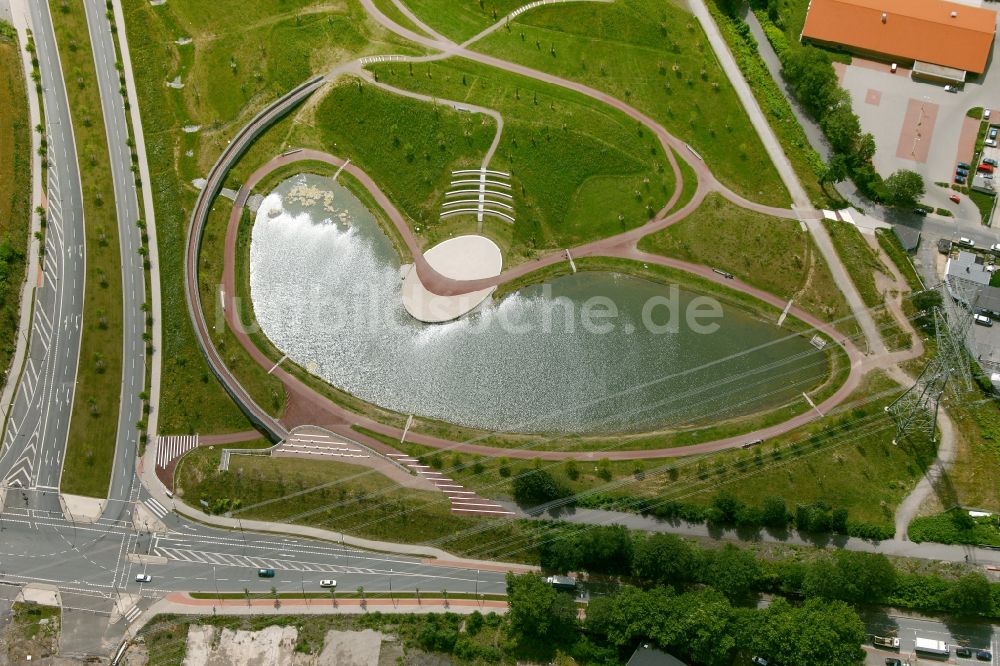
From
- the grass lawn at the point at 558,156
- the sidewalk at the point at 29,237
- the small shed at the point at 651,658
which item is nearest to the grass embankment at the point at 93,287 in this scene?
the sidewalk at the point at 29,237

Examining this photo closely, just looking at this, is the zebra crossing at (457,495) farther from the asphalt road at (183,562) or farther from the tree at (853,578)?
the tree at (853,578)

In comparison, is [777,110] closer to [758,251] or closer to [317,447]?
[758,251]

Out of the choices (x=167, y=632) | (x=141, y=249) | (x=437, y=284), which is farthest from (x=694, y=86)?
(x=167, y=632)

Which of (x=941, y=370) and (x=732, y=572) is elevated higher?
(x=941, y=370)

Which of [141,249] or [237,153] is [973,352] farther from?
[141,249]

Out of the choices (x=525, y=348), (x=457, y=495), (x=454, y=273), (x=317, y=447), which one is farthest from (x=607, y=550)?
(x=454, y=273)

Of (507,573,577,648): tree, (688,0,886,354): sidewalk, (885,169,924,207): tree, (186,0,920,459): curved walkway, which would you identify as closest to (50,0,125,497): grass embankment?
(186,0,920,459): curved walkway
